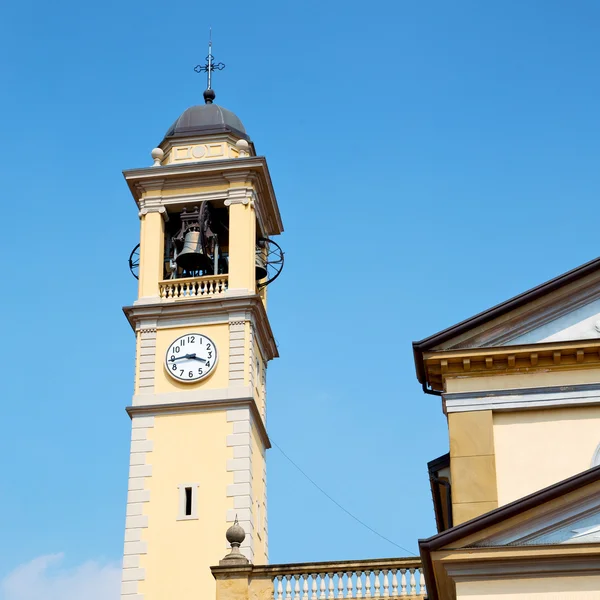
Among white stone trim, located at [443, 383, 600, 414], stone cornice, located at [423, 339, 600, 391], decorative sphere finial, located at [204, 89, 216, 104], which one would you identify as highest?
decorative sphere finial, located at [204, 89, 216, 104]

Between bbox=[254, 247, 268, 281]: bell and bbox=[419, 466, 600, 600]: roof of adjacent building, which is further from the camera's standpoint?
bbox=[254, 247, 268, 281]: bell

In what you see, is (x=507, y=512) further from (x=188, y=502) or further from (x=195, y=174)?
(x=195, y=174)

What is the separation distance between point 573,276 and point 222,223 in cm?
1774

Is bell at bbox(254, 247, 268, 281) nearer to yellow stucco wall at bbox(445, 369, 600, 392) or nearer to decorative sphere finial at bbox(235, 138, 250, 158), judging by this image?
decorative sphere finial at bbox(235, 138, 250, 158)

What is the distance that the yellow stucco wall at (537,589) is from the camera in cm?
1894

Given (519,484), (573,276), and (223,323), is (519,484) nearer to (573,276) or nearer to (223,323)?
(573,276)

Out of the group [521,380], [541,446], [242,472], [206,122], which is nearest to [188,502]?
[242,472]

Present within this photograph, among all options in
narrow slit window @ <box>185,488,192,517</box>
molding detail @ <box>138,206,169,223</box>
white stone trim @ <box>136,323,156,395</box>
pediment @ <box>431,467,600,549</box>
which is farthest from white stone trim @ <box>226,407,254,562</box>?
pediment @ <box>431,467,600,549</box>

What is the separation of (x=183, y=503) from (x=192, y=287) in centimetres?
643

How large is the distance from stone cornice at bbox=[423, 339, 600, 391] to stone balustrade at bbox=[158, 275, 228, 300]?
14806 millimetres

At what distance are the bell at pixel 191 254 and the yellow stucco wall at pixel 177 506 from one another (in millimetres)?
4983

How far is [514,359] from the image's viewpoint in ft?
79.8

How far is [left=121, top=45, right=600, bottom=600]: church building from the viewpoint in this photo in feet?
63.7

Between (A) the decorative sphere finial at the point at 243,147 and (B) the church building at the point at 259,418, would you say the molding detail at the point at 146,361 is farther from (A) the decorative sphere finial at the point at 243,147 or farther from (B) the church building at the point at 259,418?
(A) the decorative sphere finial at the point at 243,147
